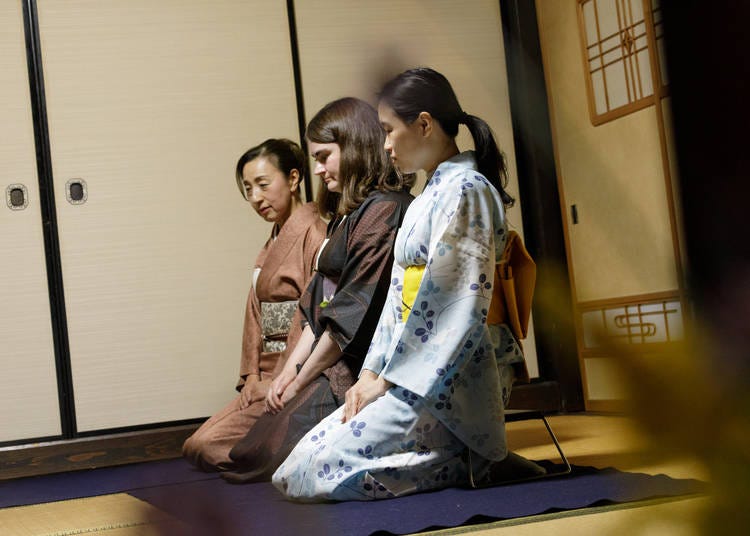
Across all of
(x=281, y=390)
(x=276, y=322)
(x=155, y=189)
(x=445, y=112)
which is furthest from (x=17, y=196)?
(x=445, y=112)

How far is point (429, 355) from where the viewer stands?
2002 mm

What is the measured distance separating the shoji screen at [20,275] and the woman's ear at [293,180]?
4.04 ft

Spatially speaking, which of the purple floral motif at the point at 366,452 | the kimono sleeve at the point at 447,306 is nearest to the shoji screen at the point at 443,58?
the kimono sleeve at the point at 447,306

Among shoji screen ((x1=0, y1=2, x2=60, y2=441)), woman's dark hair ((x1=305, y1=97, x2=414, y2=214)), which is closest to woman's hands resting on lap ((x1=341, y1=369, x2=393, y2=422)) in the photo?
woman's dark hair ((x1=305, y1=97, x2=414, y2=214))

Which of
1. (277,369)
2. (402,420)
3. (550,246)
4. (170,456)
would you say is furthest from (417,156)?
(170,456)

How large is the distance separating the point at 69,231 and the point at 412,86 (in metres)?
2.29

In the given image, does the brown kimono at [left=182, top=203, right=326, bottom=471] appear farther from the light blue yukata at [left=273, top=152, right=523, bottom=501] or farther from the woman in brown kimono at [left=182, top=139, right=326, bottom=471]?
the light blue yukata at [left=273, top=152, right=523, bottom=501]

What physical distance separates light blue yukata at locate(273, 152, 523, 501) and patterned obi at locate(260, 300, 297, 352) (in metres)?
1.04

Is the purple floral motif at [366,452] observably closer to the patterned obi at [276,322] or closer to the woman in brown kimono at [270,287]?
the woman in brown kimono at [270,287]

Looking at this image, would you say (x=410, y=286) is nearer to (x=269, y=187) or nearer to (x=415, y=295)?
(x=415, y=295)

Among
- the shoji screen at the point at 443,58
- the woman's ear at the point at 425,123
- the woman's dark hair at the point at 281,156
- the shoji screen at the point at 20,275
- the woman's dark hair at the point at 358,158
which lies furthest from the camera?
the shoji screen at the point at 443,58

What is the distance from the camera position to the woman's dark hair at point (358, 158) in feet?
8.54

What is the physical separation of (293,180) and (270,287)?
408 millimetres

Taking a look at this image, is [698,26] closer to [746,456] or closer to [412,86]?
[746,456]
